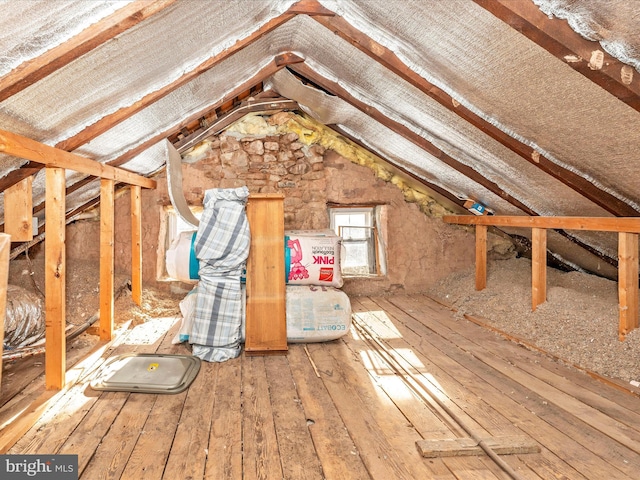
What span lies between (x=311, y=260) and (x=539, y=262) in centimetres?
186

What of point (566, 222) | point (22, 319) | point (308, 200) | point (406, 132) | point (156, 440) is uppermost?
point (406, 132)

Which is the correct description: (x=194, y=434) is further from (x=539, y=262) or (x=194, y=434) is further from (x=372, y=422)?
(x=539, y=262)

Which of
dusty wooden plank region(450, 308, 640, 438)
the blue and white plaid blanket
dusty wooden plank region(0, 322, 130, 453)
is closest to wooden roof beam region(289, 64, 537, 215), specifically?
the blue and white plaid blanket

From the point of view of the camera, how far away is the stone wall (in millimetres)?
4477

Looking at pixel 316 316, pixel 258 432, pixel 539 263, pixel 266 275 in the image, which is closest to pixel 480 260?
pixel 539 263

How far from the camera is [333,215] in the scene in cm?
499

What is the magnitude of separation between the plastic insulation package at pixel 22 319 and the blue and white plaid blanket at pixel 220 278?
4.75ft

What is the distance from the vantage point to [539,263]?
3.26m

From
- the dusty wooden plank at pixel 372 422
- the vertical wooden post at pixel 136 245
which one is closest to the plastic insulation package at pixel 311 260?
the dusty wooden plank at pixel 372 422

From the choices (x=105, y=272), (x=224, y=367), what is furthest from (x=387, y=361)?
(x=105, y=272)

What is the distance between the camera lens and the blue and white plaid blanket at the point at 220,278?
2.82 m

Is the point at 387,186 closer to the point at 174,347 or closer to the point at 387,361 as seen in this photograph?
the point at 387,361

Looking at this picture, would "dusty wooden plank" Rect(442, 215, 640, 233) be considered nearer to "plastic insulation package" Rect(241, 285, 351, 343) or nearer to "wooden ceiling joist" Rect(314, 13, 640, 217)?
"wooden ceiling joist" Rect(314, 13, 640, 217)

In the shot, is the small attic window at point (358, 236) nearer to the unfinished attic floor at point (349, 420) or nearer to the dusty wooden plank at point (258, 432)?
the unfinished attic floor at point (349, 420)
